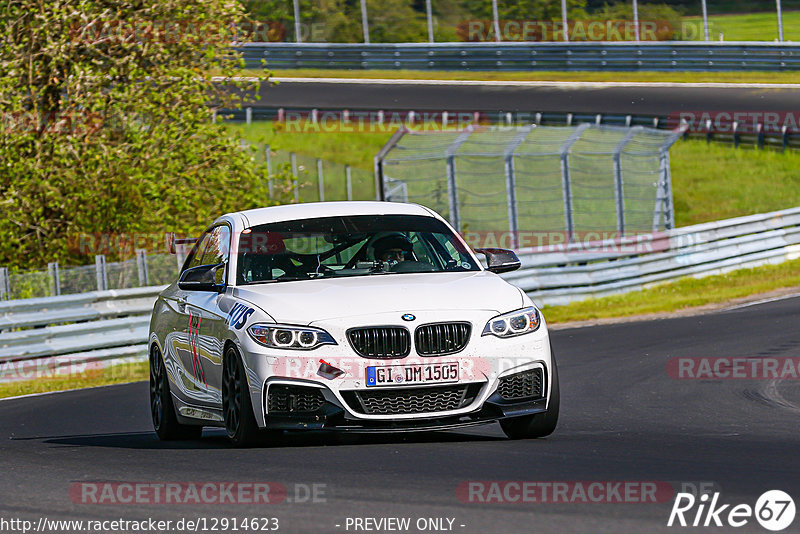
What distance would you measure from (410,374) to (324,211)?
1.95 meters

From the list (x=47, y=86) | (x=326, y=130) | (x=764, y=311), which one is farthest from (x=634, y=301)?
(x=326, y=130)

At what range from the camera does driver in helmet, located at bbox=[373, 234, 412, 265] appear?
31.0ft

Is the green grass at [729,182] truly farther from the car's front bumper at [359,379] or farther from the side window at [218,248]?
the car's front bumper at [359,379]

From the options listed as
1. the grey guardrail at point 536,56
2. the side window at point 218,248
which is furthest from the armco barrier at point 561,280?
the grey guardrail at point 536,56

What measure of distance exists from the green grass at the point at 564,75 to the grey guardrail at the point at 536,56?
23cm

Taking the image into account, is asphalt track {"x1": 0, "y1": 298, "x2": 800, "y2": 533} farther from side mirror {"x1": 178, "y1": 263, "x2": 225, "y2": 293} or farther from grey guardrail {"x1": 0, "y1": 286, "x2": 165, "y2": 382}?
grey guardrail {"x1": 0, "y1": 286, "x2": 165, "y2": 382}

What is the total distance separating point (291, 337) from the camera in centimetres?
827

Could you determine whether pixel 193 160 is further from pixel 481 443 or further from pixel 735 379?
pixel 481 443

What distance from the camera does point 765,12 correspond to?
4162cm

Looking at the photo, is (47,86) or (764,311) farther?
(47,86)

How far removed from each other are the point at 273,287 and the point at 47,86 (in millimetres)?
16296

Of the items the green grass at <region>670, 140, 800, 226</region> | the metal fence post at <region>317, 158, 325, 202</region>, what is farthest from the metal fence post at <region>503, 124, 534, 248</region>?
the green grass at <region>670, 140, 800, 226</region>

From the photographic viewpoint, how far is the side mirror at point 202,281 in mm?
9320

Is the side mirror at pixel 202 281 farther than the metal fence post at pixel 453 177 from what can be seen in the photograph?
No
